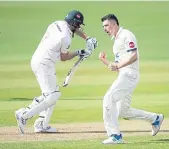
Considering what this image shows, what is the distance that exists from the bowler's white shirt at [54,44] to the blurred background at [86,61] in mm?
1718

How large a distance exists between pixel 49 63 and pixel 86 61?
16763 millimetres

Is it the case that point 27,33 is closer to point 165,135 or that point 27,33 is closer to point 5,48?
point 5,48

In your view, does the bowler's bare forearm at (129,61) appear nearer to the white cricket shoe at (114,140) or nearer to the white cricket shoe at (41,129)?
the white cricket shoe at (114,140)

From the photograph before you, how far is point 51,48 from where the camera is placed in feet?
43.5

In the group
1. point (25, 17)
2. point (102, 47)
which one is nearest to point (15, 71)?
point (102, 47)

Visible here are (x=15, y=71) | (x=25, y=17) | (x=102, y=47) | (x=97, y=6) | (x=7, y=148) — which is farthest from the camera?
(x=97, y=6)

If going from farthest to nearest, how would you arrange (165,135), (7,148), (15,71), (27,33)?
1. (27,33)
2. (15,71)
3. (165,135)
4. (7,148)

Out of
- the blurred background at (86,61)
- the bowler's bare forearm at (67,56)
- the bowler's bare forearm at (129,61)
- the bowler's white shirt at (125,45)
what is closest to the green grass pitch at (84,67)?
the blurred background at (86,61)

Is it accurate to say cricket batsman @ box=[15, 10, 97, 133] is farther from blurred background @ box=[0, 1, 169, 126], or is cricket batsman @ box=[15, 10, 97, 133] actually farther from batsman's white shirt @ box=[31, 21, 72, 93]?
blurred background @ box=[0, 1, 169, 126]

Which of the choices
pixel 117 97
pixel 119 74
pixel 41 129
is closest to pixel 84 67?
pixel 41 129

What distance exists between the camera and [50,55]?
43.5ft

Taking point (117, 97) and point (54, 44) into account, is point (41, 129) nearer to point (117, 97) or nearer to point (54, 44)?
point (54, 44)

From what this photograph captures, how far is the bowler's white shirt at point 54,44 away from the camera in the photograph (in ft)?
43.2

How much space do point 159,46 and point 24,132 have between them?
84.2 ft
